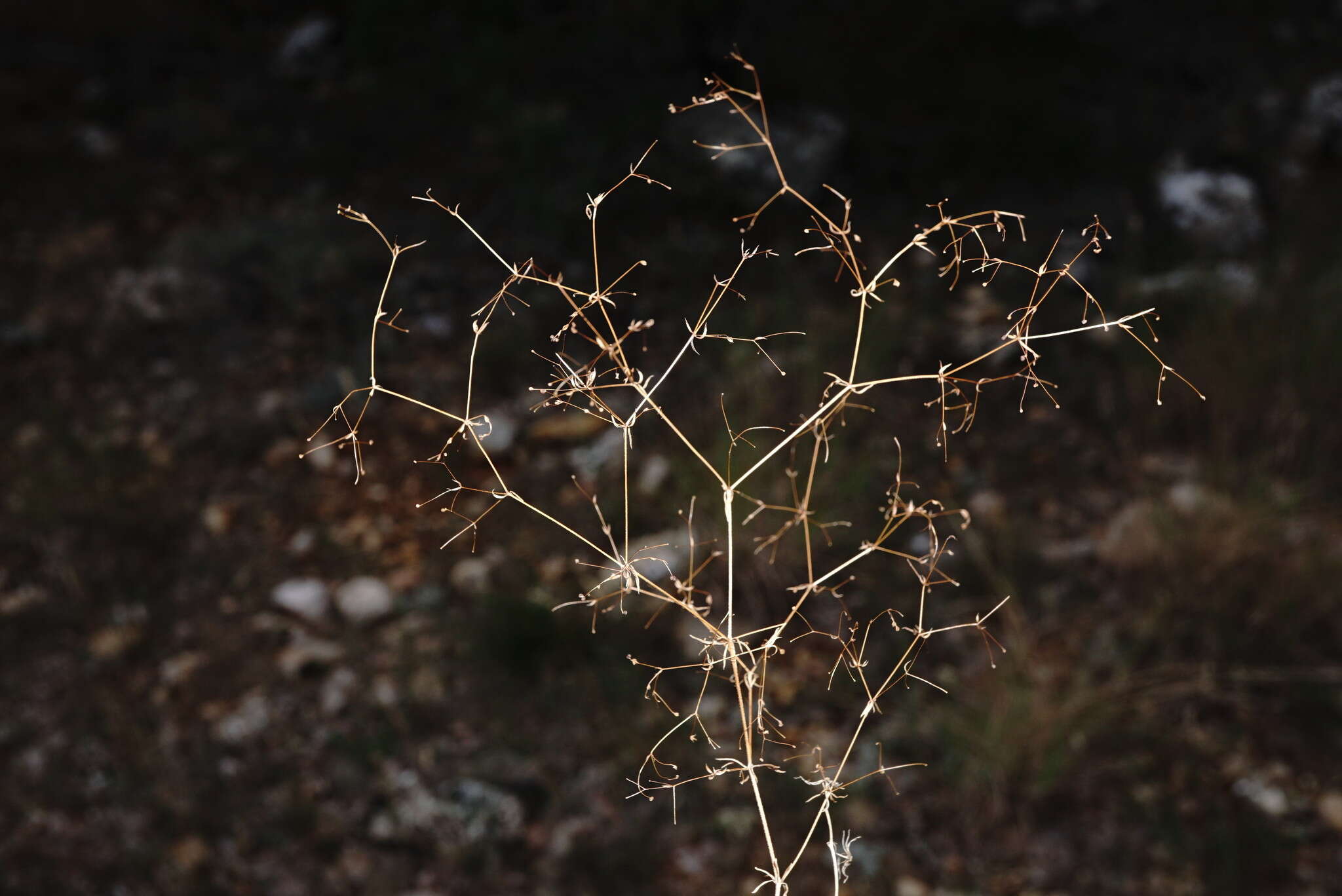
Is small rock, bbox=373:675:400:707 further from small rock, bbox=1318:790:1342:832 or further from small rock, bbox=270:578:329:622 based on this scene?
small rock, bbox=1318:790:1342:832

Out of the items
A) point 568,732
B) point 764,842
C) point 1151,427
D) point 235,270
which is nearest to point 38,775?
point 568,732

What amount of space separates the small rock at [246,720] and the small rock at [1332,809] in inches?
79.5

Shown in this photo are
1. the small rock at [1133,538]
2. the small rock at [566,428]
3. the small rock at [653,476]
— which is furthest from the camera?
the small rock at [566,428]

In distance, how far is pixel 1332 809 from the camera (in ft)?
6.05

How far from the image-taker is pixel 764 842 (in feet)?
6.11

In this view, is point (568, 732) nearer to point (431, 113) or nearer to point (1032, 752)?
point (1032, 752)

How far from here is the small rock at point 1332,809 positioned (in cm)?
183

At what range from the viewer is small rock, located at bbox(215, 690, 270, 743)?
7.22 ft

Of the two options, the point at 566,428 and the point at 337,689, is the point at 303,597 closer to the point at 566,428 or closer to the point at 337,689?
the point at 337,689

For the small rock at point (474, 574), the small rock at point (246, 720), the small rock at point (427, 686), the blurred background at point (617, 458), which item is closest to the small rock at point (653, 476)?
the blurred background at point (617, 458)

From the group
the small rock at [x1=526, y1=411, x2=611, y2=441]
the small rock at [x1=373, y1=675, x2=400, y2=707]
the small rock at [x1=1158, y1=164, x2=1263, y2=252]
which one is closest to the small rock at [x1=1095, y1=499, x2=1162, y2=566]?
the small rock at [x1=1158, y1=164, x2=1263, y2=252]

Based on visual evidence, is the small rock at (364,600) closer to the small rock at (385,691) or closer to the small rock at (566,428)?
the small rock at (385,691)

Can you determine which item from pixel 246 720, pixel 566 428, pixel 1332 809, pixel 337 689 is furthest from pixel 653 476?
pixel 1332 809

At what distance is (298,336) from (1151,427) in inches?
95.9
